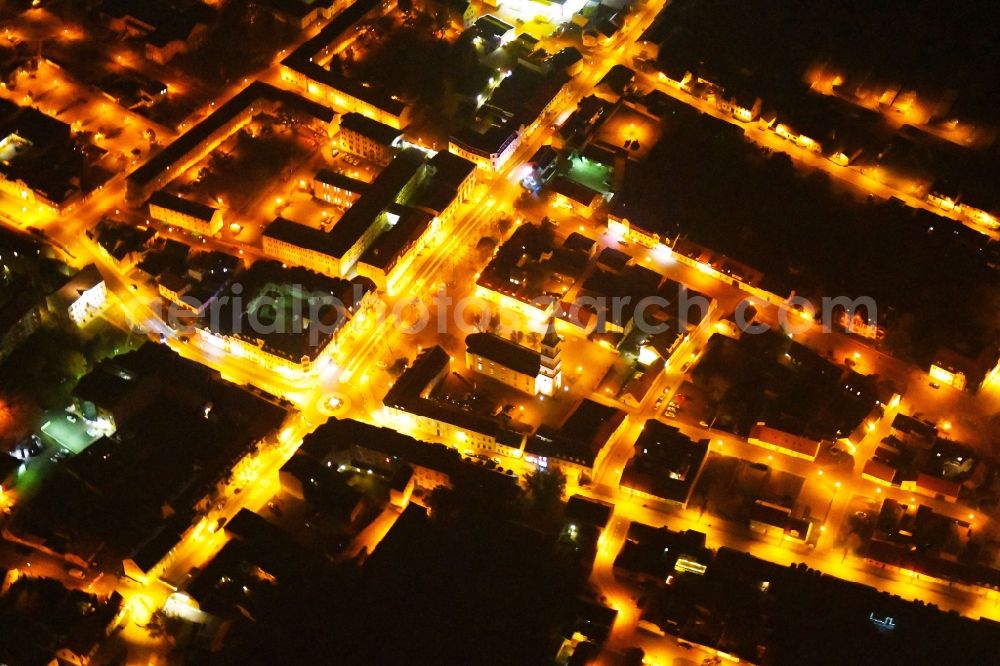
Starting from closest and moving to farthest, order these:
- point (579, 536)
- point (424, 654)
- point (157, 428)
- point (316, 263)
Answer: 1. point (424, 654)
2. point (579, 536)
3. point (157, 428)
4. point (316, 263)

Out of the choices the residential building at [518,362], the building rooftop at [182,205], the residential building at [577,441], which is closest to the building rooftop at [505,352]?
the residential building at [518,362]

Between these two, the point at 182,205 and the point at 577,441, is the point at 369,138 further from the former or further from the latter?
the point at 577,441

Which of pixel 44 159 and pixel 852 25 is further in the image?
pixel 852 25

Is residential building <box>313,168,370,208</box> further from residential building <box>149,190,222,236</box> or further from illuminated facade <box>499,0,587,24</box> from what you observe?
illuminated facade <box>499,0,587,24</box>

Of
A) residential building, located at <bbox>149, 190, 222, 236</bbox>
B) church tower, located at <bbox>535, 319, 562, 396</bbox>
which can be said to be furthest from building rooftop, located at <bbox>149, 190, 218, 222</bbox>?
church tower, located at <bbox>535, 319, 562, 396</bbox>

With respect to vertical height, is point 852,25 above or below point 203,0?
above

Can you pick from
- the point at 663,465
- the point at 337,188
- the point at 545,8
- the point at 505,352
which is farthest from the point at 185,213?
the point at 545,8

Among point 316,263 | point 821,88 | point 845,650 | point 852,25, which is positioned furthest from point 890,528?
point 852,25

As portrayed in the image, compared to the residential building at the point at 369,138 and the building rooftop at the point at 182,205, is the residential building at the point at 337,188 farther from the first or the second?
the building rooftop at the point at 182,205

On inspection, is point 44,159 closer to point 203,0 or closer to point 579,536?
point 203,0
